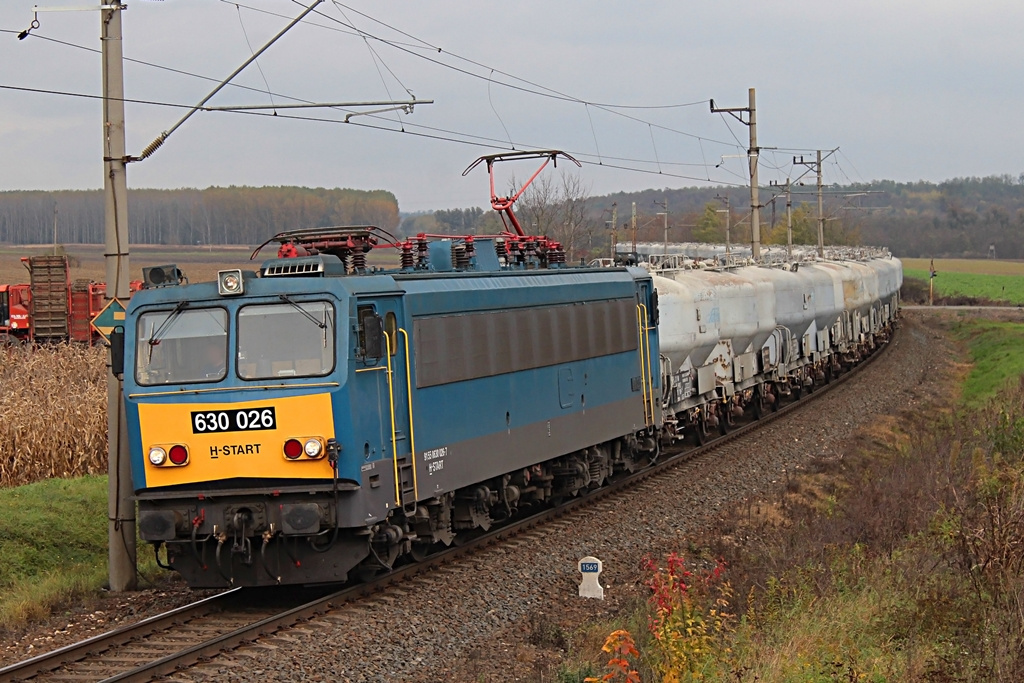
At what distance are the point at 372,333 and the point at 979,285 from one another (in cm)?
10281

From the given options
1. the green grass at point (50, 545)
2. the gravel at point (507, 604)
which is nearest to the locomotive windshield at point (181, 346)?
the gravel at point (507, 604)

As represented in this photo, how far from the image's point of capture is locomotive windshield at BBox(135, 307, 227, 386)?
11.6 metres

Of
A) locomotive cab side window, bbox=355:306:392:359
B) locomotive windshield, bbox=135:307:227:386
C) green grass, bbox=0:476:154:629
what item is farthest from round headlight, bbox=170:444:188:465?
green grass, bbox=0:476:154:629

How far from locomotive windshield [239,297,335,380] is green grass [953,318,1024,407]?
2270cm

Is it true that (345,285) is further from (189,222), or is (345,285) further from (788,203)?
(788,203)

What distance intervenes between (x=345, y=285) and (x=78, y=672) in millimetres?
4124

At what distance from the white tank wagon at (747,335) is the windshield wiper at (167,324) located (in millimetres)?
12149

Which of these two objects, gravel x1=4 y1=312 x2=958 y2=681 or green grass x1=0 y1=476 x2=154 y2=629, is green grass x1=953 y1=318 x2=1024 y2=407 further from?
green grass x1=0 y1=476 x2=154 y2=629

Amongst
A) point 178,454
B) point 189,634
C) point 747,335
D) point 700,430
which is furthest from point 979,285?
point 189,634

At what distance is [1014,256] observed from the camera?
15588cm

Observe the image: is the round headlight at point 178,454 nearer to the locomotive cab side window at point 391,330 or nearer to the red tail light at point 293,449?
the red tail light at point 293,449

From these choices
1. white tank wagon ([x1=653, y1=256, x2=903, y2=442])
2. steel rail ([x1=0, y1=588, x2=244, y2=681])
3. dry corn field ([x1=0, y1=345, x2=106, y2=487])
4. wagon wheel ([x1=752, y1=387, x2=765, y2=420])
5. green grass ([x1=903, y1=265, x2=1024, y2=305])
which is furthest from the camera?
green grass ([x1=903, y1=265, x2=1024, y2=305])

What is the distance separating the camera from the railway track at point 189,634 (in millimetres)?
9719

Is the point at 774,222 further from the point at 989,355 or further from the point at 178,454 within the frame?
the point at 178,454
